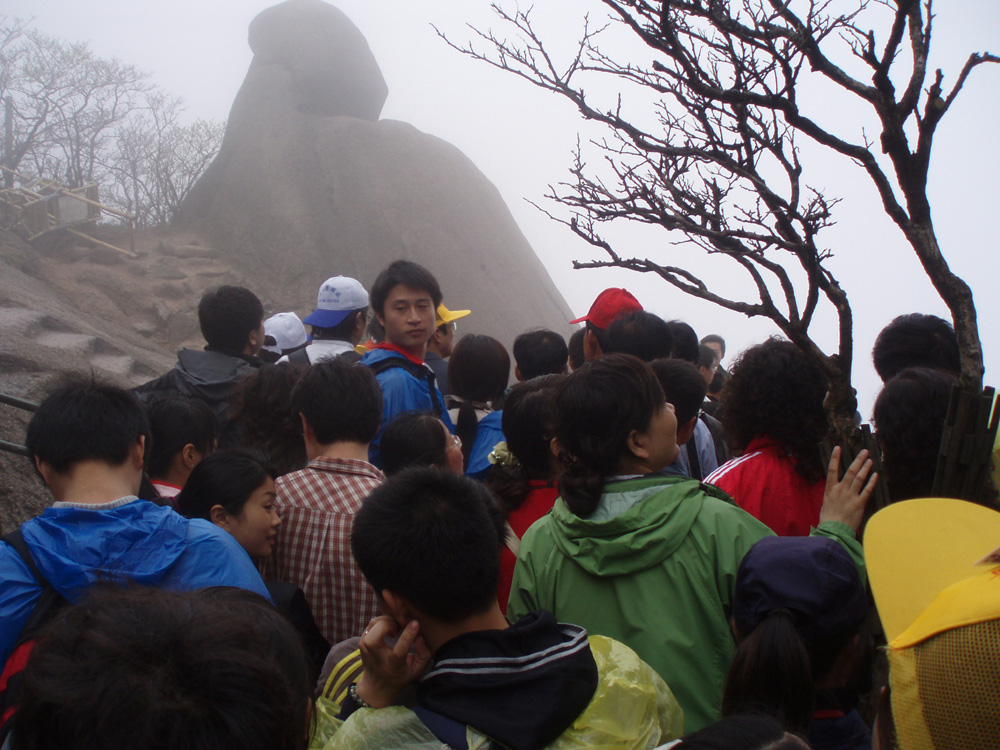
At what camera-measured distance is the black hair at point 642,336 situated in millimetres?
3195

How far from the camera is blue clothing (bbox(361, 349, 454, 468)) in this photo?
3.07 metres

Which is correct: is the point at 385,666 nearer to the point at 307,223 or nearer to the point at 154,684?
the point at 154,684

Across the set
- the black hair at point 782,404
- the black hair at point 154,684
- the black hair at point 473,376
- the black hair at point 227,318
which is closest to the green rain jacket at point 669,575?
the black hair at point 782,404

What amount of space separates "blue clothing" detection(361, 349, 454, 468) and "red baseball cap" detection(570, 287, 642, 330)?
922 millimetres

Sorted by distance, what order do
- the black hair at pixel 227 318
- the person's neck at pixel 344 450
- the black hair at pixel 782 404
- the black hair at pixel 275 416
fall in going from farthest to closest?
the black hair at pixel 227 318, the black hair at pixel 275 416, the person's neck at pixel 344 450, the black hair at pixel 782 404

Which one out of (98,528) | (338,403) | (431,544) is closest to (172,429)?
(338,403)

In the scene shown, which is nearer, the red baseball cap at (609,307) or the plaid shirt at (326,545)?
the plaid shirt at (326,545)

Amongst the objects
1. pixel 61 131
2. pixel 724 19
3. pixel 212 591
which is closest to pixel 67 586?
pixel 212 591

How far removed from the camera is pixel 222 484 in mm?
2133

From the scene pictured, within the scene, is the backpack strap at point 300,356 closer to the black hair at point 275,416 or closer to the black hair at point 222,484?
the black hair at point 275,416

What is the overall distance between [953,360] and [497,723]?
2194 millimetres

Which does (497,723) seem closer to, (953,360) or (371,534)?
(371,534)

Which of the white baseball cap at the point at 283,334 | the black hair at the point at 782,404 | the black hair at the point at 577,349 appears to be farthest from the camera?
the white baseball cap at the point at 283,334

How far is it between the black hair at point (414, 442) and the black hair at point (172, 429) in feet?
2.11
